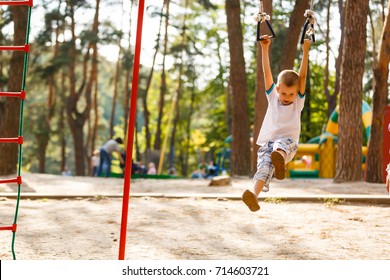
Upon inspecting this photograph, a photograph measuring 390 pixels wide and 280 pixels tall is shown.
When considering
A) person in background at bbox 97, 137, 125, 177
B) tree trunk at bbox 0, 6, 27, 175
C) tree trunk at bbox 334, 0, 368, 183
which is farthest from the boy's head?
person in background at bbox 97, 137, 125, 177

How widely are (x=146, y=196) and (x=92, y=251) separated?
451 cm

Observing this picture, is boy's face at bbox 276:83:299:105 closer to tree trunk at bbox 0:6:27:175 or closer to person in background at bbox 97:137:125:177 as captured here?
tree trunk at bbox 0:6:27:175

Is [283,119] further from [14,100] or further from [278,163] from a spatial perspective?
[14,100]

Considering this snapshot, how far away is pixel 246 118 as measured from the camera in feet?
59.0

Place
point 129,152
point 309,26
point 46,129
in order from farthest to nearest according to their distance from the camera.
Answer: point 46,129, point 309,26, point 129,152

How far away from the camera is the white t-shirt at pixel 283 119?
20.0ft

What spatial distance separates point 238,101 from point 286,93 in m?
11.9

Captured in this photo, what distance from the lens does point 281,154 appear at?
5.84 meters

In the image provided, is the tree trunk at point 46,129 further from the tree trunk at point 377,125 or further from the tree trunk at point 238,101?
the tree trunk at point 377,125

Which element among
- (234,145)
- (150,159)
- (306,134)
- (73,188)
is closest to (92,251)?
(73,188)

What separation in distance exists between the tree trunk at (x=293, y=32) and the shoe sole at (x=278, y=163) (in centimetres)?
1006

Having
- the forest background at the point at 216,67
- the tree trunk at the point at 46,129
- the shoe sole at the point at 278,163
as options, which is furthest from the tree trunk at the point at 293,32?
the tree trunk at the point at 46,129

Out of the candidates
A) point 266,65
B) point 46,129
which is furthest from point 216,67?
point 266,65
